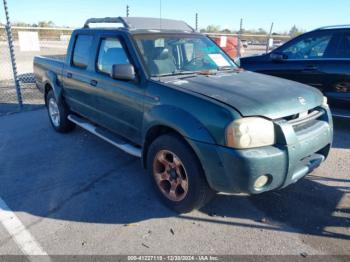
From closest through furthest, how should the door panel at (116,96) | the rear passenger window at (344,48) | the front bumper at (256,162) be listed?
the front bumper at (256,162), the door panel at (116,96), the rear passenger window at (344,48)

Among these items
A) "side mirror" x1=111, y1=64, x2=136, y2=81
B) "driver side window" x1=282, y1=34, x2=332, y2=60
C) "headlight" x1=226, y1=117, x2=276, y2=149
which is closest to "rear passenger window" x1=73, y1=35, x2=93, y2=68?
"side mirror" x1=111, y1=64, x2=136, y2=81

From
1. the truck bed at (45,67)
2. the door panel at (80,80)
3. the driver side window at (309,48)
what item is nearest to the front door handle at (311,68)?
the driver side window at (309,48)

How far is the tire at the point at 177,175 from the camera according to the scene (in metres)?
2.96

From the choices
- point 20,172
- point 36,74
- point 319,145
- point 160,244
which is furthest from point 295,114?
point 36,74

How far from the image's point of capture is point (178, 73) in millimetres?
3723

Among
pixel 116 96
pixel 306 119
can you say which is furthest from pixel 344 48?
pixel 116 96

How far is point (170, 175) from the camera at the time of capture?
3.30 m

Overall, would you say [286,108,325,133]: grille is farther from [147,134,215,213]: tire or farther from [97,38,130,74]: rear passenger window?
[97,38,130,74]: rear passenger window

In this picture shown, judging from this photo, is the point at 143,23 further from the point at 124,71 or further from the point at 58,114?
the point at 58,114

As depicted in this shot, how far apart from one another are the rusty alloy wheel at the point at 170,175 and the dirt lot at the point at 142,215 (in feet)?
0.70

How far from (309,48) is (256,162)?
4245 millimetres

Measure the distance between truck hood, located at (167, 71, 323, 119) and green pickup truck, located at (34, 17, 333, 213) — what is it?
0.01 metres

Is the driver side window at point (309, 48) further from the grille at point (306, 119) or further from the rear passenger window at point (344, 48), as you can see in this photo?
the grille at point (306, 119)

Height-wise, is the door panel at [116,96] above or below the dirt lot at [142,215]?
above
